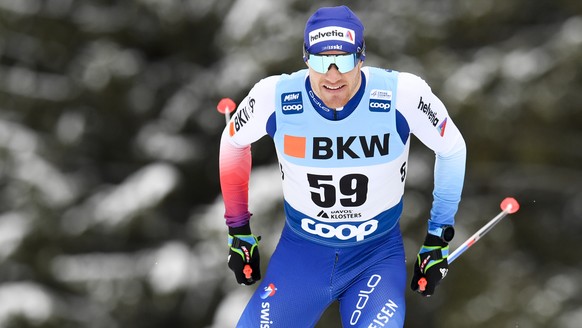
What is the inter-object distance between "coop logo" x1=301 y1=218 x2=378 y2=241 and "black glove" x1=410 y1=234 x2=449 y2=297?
0.29 metres

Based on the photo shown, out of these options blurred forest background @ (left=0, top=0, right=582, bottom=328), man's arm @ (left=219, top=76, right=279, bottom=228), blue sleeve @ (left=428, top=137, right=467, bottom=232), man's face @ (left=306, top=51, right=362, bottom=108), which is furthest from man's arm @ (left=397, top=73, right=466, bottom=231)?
blurred forest background @ (left=0, top=0, right=582, bottom=328)

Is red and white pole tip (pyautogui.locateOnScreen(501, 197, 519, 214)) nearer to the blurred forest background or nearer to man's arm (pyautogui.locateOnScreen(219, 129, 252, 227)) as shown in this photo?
man's arm (pyautogui.locateOnScreen(219, 129, 252, 227))

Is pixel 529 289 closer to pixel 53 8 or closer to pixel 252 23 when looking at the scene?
pixel 252 23

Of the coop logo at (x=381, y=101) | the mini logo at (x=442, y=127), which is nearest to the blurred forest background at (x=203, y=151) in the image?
the mini logo at (x=442, y=127)

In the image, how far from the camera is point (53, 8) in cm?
1638

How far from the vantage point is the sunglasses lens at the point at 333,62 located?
4.84 m

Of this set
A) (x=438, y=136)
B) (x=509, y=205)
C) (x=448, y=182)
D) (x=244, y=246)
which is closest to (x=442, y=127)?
(x=438, y=136)

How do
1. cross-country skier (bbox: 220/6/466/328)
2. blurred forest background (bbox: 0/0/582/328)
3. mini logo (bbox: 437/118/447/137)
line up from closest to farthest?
cross-country skier (bbox: 220/6/466/328) → mini logo (bbox: 437/118/447/137) → blurred forest background (bbox: 0/0/582/328)

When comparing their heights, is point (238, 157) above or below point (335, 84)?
below

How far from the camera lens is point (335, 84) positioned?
16.2 ft

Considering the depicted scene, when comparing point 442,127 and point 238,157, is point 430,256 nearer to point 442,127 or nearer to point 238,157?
point 442,127

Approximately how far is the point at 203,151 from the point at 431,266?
10721 millimetres

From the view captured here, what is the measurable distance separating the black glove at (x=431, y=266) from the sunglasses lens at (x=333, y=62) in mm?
1068

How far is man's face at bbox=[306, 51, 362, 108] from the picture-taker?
16.2 feet
